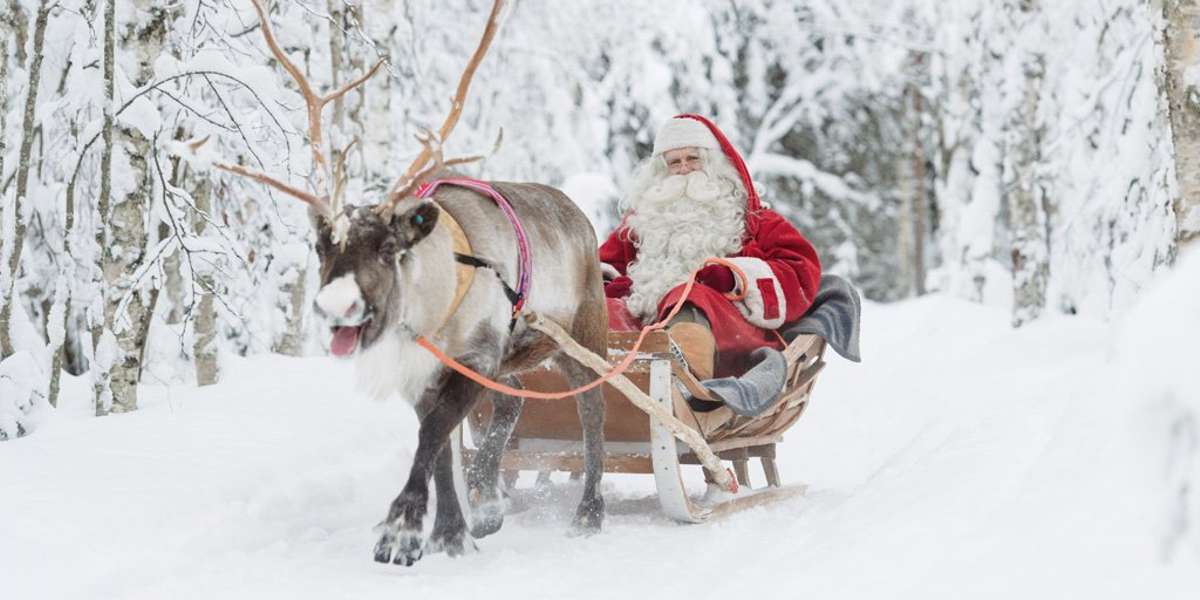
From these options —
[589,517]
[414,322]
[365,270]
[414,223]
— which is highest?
[414,223]

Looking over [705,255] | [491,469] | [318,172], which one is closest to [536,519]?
[491,469]

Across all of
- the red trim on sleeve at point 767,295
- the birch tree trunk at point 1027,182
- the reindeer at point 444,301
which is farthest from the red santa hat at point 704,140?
the birch tree trunk at point 1027,182

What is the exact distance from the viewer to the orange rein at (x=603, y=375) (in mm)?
4074

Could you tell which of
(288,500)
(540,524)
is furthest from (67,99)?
(540,524)

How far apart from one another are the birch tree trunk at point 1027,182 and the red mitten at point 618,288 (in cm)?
761

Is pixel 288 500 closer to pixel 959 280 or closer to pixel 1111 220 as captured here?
pixel 1111 220

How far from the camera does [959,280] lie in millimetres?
17109

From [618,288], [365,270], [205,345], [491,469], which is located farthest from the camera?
[205,345]

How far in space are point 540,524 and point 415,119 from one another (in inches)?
336

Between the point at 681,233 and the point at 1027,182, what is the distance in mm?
7976

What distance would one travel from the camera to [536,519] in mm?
5145

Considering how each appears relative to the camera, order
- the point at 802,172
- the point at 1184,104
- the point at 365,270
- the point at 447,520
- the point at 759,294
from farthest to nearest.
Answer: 1. the point at 802,172
2. the point at 759,294
3. the point at 1184,104
4. the point at 447,520
5. the point at 365,270

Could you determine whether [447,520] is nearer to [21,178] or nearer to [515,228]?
[515,228]

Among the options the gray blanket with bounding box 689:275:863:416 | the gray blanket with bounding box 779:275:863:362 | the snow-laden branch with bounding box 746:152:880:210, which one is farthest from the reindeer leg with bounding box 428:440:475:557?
the snow-laden branch with bounding box 746:152:880:210
